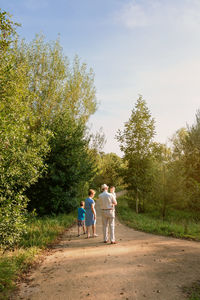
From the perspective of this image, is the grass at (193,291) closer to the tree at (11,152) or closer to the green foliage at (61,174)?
the tree at (11,152)

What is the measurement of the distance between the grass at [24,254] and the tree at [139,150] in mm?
8296

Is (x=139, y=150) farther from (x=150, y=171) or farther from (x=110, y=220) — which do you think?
(x=110, y=220)

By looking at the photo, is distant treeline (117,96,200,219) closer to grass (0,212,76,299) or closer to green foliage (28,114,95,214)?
green foliage (28,114,95,214)

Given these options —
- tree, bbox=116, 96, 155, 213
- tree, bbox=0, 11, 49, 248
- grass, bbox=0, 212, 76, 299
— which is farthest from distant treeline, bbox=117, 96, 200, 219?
tree, bbox=0, 11, 49, 248

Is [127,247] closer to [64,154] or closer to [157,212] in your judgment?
[64,154]

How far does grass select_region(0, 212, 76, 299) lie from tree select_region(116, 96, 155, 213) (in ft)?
27.2

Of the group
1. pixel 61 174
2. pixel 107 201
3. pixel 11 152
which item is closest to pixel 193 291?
pixel 107 201

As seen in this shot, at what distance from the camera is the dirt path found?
187 inches

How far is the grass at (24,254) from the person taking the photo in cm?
523

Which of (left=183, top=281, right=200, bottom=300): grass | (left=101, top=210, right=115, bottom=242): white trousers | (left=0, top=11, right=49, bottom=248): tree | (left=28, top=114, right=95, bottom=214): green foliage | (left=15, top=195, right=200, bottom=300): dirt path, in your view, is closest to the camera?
(left=183, top=281, right=200, bottom=300): grass

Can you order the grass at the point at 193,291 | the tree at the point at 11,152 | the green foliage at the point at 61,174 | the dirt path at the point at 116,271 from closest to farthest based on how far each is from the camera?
the grass at the point at 193,291 → the dirt path at the point at 116,271 → the tree at the point at 11,152 → the green foliage at the point at 61,174

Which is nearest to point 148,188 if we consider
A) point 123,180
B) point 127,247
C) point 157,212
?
point 123,180

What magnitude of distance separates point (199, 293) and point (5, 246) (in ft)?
19.7

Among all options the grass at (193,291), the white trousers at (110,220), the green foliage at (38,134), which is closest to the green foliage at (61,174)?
the green foliage at (38,134)
